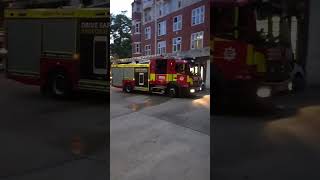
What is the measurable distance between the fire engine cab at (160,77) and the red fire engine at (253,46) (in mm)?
164

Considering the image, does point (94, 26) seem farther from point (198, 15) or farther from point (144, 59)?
point (198, 15)

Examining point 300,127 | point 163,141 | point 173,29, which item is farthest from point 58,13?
point 300,127

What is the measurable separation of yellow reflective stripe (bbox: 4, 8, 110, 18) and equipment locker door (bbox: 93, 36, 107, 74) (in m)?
0.15

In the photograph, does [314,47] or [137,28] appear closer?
[314,47]

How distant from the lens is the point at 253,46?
3.34 m

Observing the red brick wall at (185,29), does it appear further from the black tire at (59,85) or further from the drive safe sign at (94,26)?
the black tire at (59,85)

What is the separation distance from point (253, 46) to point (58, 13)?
1.20 m

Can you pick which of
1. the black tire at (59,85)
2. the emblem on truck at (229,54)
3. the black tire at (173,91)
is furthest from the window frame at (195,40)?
the black tire at (59,85)

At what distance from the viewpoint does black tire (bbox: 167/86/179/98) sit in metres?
3.37

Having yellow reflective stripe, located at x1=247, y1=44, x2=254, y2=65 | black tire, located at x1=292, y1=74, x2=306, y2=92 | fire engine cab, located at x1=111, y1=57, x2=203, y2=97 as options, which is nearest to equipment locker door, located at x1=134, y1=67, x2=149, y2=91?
fire engine cab, located at x1=111, y1=57, x2=203, y2=97

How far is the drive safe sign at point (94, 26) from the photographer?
3283 millimetres

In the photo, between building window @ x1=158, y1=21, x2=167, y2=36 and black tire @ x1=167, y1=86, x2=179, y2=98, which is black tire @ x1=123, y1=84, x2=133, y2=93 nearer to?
black tire @ x1=167, y1=86, x2=179, y2=98

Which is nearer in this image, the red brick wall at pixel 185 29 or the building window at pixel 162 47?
the red brick wall at pixel 185 29

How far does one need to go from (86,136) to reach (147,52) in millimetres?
647
